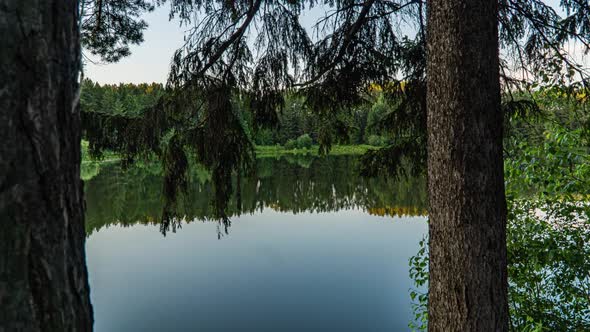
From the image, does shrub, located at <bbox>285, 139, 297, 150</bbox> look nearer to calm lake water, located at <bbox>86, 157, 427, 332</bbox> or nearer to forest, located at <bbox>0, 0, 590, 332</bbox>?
calm lake water, located at <bbox>86, 157, 427, 332</bbox>

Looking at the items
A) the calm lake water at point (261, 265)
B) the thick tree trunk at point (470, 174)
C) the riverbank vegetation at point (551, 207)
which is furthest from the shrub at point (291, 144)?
the thick tree trunk at point (470, 174)

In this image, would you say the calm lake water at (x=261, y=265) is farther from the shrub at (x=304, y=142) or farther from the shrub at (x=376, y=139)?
the shrub at (x=304, y=142)

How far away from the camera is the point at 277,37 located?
271 cm

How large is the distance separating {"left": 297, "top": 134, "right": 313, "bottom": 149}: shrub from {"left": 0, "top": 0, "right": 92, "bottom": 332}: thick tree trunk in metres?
35.2

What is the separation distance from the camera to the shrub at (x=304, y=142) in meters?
36.3

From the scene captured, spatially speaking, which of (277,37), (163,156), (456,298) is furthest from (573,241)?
(163,156)

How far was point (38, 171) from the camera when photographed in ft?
1.49

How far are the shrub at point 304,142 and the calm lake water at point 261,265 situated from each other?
2171 centimetres

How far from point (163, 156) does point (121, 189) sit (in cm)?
1585

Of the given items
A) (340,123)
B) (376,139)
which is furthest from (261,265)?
(376,139)

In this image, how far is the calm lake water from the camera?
652 cm

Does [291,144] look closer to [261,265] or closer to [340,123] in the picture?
[261,265]

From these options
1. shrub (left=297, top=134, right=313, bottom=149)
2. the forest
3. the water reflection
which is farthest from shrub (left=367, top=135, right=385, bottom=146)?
shrub (left=297, top=134, right=313, bottom=149)

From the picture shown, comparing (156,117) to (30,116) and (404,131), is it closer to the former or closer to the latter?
(404,131)
